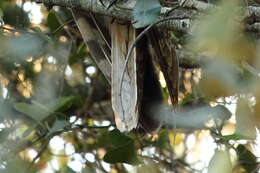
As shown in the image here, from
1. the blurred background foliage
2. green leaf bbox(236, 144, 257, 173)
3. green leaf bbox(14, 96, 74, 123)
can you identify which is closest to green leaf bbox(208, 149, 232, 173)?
the blurred background foliage

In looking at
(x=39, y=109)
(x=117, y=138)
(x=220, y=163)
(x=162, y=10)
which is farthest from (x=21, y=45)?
(x=220, y=163)

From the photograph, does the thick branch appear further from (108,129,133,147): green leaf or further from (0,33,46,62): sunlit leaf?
(108,129,133,147): green leaf

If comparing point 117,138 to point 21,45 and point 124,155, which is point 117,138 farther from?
point 21,45

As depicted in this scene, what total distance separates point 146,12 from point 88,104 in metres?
1.41

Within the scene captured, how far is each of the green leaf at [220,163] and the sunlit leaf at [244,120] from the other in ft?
0.37

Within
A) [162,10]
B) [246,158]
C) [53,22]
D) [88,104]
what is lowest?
[88,104]

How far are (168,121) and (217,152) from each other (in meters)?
0.56

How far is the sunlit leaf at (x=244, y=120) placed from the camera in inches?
67.9

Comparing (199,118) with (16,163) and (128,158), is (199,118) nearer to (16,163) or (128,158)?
(128,158)

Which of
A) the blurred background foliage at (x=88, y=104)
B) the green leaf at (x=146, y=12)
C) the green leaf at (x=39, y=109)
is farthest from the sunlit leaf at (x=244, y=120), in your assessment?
the green leaf at (x=39, y=109)

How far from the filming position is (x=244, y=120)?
68.7 inches

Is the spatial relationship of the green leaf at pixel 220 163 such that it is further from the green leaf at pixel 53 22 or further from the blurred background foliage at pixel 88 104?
the green leaf at pixel 53 22

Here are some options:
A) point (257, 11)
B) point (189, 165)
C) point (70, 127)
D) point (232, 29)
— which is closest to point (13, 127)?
point (70, 127)

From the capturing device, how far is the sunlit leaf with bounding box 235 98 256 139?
1.73m
